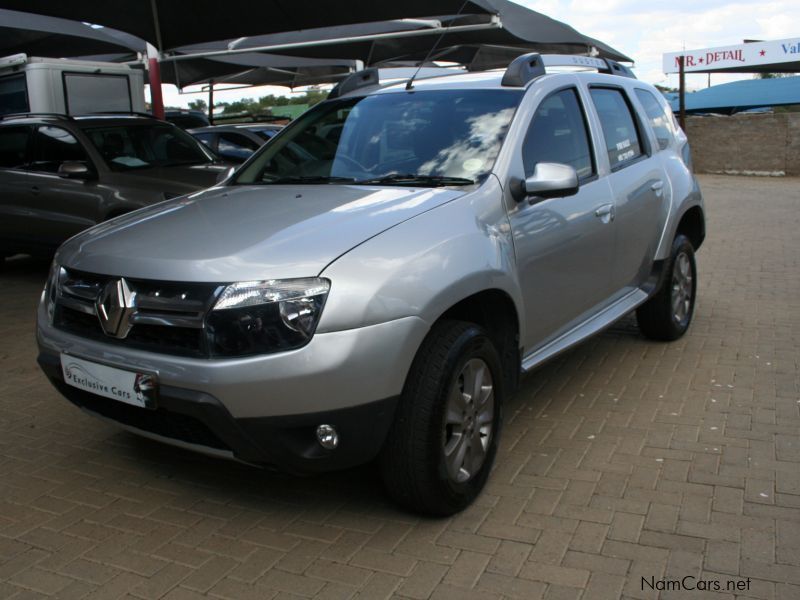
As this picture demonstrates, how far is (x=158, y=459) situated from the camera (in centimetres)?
384

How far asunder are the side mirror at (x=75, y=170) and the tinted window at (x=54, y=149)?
10.2 inches

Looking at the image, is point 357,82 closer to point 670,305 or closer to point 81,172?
point 670,305

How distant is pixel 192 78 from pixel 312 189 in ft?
69.3

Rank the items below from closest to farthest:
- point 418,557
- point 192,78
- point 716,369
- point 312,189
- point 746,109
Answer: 1. point 418,557
2. point 312,189
3. point 716,369
4. point 192,78
5. point 746,109

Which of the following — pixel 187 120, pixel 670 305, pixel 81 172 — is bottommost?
pixel 670 305

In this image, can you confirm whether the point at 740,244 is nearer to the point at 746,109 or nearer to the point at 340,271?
the point at 340,271

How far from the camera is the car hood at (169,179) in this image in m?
7.91

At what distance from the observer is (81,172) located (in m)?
7.86

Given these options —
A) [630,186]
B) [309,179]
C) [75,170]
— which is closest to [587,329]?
[630,186]

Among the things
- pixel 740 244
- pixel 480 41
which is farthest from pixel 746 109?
pixel 740 244

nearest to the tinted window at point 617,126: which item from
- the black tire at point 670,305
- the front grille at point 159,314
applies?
the black tire at point 670,305

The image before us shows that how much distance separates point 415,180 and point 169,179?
5.00 meters

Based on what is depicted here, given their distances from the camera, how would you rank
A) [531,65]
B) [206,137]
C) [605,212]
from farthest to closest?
[206,137] < [605,212] < [531,65]

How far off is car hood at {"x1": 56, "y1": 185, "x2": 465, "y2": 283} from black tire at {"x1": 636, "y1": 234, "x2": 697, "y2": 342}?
2.48 m
